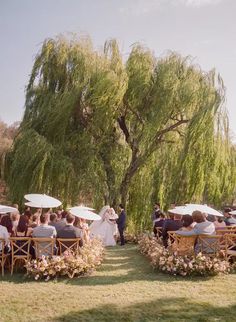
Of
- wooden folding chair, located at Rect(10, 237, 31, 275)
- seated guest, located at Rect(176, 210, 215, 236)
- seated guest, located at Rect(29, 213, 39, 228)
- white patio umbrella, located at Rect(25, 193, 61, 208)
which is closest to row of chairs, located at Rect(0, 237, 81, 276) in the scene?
wooden folding chair, located at Rect(10, 237, 31, 275)

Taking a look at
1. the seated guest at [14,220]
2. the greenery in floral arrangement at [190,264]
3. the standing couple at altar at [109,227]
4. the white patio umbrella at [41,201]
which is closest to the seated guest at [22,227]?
the seated guest at [14,220]

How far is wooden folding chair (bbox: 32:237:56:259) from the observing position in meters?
10.2

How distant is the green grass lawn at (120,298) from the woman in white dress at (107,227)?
6772 mm

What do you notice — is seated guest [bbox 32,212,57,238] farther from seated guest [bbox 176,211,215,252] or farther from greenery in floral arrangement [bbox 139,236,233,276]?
seated guest [bbox 176,211,215,252]

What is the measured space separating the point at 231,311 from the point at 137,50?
47.7ft

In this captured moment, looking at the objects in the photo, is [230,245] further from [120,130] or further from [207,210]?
[120,130]

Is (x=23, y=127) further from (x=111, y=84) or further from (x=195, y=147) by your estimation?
(x=195, y=147)

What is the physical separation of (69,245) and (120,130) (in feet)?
33.5

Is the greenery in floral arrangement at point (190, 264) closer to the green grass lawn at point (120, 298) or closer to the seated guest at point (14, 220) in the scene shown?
the green grass lawn at point (120, 298)

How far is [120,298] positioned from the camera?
8188 mm

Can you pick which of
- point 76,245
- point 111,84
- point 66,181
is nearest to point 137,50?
point 111,84

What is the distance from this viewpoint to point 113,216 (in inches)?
691

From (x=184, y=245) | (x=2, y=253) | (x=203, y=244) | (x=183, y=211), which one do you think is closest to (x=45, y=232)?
(x=2, y=253)

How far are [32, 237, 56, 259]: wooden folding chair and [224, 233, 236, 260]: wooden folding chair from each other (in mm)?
4430
